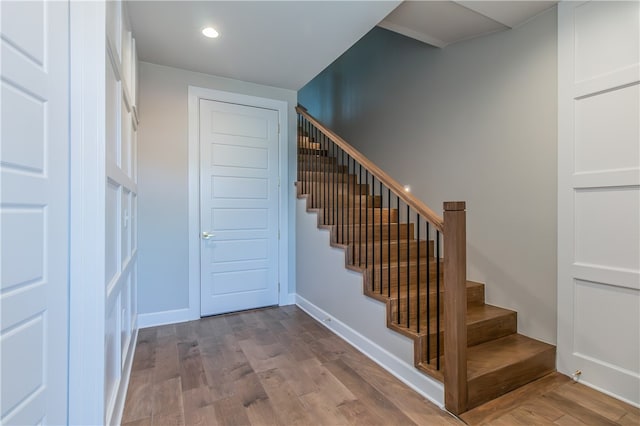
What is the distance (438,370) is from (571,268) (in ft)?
3.96

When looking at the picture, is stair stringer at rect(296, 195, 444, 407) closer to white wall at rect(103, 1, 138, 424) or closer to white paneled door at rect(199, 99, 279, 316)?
white paneled door at rect(199, 99, 279, 316)

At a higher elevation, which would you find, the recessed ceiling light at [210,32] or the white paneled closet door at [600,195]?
the recessed ceiling light at [210,32]

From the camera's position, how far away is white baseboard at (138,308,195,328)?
9.78 feet

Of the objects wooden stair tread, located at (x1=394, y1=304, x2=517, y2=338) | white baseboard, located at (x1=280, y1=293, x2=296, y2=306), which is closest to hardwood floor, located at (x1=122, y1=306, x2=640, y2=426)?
wooden stair tread, located at (x1=394, y1=304, x2=517, y2=338)

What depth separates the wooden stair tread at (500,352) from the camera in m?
1.92

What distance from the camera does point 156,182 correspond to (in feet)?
9.92

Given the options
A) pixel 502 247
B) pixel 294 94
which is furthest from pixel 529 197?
pixel 294 94

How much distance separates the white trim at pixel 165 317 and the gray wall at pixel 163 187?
4 cm

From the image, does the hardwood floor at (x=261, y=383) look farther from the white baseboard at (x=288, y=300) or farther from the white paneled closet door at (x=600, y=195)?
the white paneled closet door at (x=600, y=195)

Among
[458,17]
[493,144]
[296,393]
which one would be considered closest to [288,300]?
[296,393]

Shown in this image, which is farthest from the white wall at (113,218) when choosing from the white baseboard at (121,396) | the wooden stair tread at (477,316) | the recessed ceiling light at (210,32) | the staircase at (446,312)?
the wooden stair tread at (477,316)

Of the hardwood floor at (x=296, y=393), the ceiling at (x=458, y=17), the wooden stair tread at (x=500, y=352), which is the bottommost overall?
the hardwood floor at (x=296, y=393)

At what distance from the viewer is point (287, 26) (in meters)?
2.37

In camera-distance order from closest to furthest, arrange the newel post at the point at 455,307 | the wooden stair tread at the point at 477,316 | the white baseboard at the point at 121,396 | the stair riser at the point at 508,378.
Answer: the white baseboard at the point at 121,396, the newel post at the point at 455,307, the stair riser at the point at 508,378, the wooden stair tread at the point at 477,316
